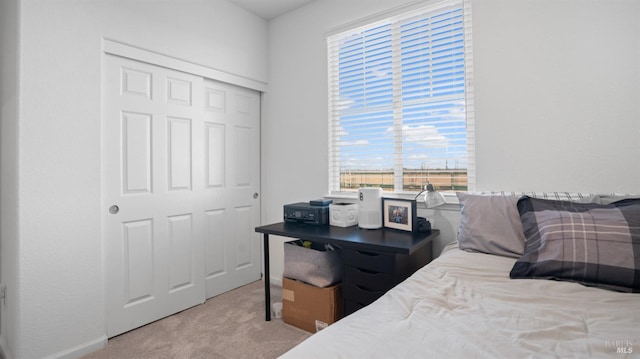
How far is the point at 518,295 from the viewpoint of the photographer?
3.88 feet

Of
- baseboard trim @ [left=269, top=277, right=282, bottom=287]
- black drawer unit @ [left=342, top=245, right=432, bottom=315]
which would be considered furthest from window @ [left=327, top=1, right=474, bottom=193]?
baseboard trim @ [left=269, top=277, right=282, bottom=287]

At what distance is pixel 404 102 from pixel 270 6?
1688 mm

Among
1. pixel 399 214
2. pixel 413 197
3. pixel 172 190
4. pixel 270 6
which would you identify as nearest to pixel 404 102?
pixel 413 197

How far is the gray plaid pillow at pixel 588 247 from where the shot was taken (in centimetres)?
125

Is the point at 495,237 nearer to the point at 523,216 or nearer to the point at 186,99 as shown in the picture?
the point at 523,216

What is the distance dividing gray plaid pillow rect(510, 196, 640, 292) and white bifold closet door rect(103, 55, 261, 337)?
239 cm

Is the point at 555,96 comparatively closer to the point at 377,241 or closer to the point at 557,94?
the point at 557,94

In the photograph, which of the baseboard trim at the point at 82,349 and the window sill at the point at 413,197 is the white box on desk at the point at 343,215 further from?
the baseboard trim at the point at 82,349

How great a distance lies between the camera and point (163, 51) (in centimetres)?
246

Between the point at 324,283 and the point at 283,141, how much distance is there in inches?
63.8

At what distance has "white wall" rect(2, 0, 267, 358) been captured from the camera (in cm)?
181

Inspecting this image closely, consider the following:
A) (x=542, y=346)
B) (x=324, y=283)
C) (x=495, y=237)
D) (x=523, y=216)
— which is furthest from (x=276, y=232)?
(x=542, y=346)

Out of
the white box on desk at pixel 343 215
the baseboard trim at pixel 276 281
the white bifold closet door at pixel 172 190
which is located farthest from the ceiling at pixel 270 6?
the baseboard trim at pixel 276 281

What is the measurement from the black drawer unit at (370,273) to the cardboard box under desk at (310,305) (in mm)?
127
